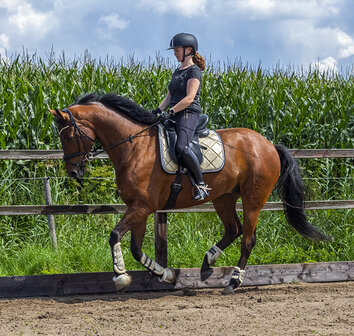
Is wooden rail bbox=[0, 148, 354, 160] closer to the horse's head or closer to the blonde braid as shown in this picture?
the horse's head

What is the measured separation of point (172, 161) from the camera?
6520 millimetres

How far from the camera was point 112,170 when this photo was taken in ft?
31.9

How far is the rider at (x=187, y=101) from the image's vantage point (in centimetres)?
646

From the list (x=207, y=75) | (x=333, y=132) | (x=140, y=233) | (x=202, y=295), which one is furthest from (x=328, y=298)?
(x=207, y=75)

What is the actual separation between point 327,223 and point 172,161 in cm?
375

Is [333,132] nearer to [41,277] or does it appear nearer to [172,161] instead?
[172,161]

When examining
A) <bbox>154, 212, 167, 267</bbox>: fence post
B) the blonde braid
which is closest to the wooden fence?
<bbox>154, 212, 167, 267</bbox>: fence post

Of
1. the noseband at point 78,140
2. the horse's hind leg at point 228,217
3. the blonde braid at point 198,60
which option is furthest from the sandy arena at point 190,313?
the blonde braid at point 198,60

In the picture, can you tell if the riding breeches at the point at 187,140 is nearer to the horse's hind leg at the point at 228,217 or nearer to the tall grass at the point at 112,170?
the horse's hind leg at the point at 228,217

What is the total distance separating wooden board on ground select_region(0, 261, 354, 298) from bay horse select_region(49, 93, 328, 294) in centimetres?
32

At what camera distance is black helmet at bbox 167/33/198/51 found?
6.58 metres

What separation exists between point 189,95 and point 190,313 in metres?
2.39

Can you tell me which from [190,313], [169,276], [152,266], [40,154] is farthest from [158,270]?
[40,154]

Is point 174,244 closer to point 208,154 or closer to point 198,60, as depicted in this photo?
point 208,154
